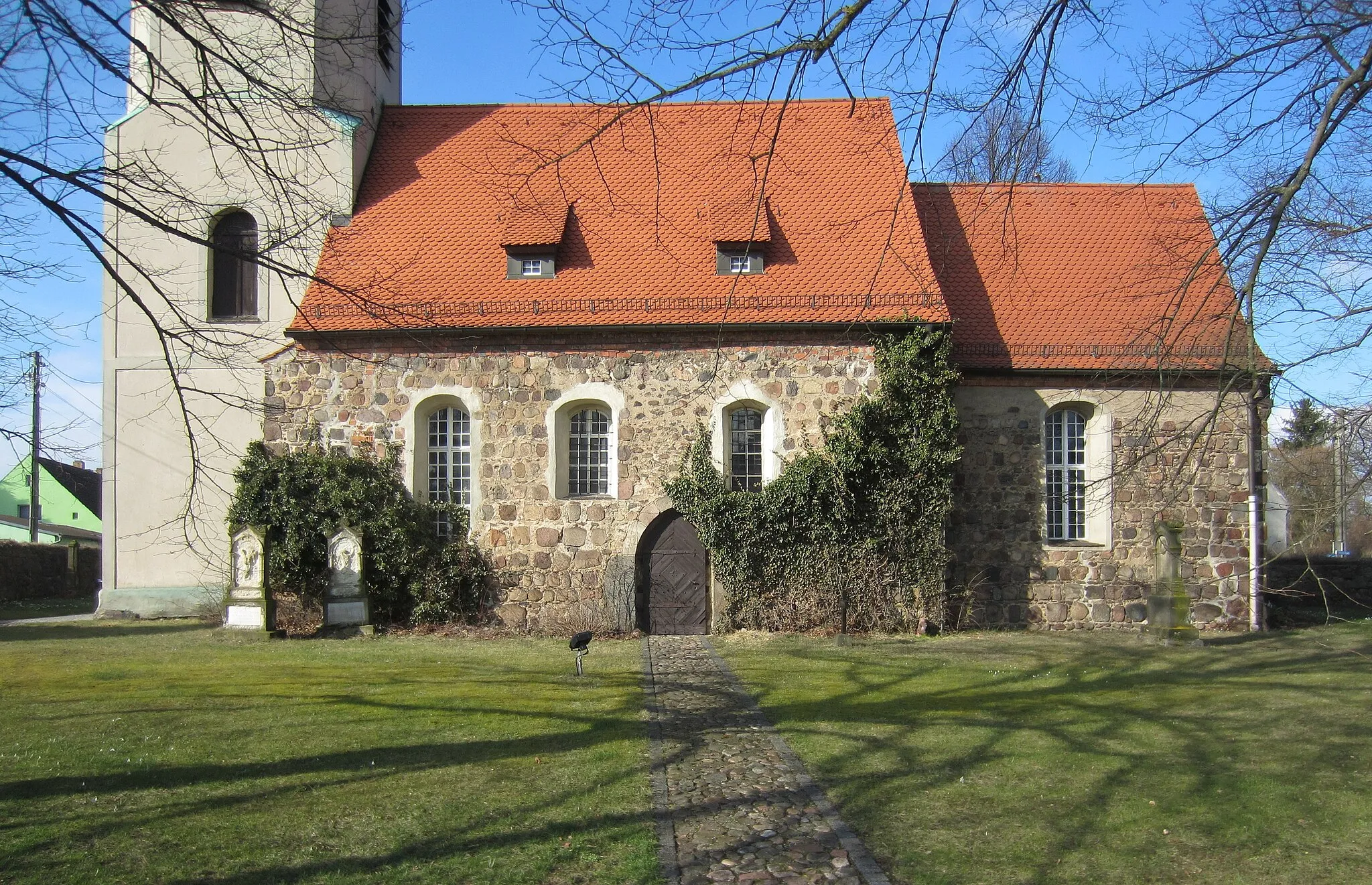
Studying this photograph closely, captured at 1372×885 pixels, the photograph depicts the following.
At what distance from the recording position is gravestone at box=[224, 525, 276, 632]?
14375 millimetres

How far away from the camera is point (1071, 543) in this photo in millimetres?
15922

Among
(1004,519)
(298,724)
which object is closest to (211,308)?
(298,724)

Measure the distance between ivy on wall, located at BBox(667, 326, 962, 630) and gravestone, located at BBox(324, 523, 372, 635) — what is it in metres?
4.54

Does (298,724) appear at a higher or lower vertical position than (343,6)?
lower

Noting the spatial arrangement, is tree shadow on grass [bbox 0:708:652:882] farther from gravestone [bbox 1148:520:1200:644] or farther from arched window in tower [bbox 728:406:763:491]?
gravestone [bbox 1148:520:1200:644]

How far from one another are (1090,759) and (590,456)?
372 inches

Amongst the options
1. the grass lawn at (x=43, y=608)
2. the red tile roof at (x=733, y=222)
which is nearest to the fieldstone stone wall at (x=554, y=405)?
the red tile roof at (x=733, y=222)

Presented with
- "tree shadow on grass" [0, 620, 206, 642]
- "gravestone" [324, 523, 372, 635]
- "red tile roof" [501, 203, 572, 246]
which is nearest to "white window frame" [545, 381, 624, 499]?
"red tile roof" [501, 203, 572, 246]

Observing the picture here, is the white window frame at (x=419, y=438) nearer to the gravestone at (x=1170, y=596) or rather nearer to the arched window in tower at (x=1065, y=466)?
the arched window in tower at (x=1065, y=466)

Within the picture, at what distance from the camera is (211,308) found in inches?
675

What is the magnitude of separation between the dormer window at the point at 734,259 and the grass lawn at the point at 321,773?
6681 millimetres

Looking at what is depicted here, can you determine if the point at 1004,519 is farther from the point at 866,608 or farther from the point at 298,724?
the point at 298,724

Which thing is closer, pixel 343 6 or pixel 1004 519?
pixel 1004 519

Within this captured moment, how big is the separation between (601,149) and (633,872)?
587 inches
